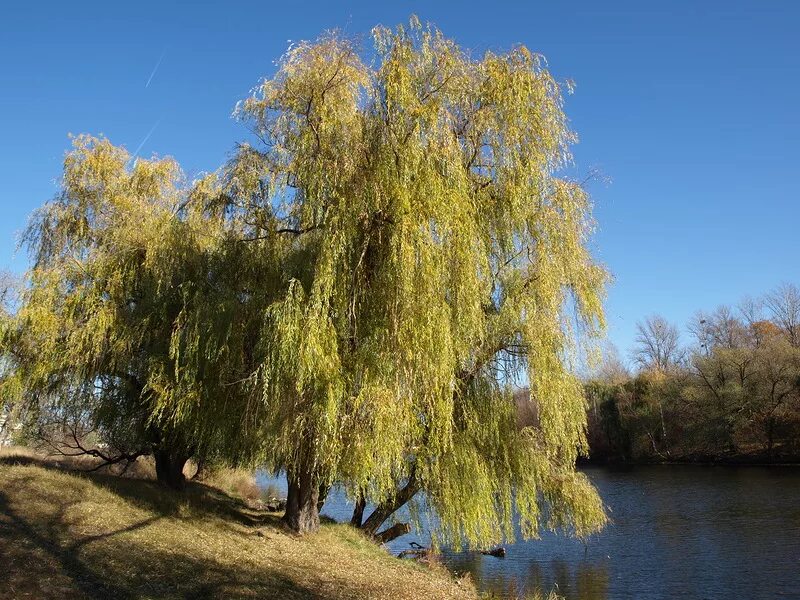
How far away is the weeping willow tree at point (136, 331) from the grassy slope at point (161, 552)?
147cm

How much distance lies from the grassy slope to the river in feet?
7.51

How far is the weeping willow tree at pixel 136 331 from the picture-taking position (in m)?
11.1

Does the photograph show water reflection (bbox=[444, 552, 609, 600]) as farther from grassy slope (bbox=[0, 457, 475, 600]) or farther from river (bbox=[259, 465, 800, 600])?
grassy slope (bbox=[0, 457, 475, 600])

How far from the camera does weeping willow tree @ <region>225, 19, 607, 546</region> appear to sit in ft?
31.2

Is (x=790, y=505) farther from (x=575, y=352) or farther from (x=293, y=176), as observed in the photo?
(x=293, y=176)

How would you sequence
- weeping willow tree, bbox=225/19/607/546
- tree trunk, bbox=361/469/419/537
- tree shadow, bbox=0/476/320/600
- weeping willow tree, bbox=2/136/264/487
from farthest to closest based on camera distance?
1. tree trunk, bbox=361/469/419/537
2. weeping willow tree, bbox=2/136/264/487
3. weeping willow tree, bbox=225/19/607/546
4. tree shadow, bbox=0/476/320/600

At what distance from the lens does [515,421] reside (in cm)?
1190

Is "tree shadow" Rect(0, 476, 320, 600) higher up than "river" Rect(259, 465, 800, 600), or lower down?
higher up

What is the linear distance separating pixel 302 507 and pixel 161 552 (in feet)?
11.6

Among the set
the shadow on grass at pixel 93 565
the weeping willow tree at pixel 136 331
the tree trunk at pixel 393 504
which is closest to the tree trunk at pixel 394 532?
→ the tree trunk at pixel 393 504

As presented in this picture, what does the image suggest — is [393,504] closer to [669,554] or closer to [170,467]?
[170,467]

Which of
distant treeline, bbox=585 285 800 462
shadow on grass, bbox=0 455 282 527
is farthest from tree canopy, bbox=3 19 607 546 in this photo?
distant treeline, bbox=585 285 800 462

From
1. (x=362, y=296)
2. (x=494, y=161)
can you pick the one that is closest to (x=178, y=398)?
(x=362, y=296)

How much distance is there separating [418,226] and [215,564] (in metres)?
6.10
